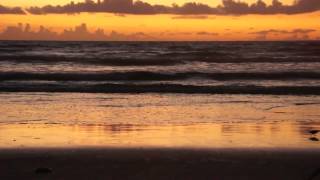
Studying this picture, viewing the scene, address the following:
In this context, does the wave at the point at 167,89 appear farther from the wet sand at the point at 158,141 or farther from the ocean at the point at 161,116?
the wet sand at the point at 158,141

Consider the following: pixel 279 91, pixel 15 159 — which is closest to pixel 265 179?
pixel 15 159

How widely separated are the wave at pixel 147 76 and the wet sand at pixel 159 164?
2022 centimetres

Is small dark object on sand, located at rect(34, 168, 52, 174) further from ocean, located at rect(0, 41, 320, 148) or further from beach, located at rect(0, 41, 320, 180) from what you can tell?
ocean, located at rect(0, 41, 320, 148)

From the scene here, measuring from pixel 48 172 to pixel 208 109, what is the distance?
316 inches

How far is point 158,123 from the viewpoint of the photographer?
1218 centimetres

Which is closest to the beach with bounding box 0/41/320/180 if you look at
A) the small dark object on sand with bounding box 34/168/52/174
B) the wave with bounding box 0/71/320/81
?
the small dark object on sand with bounding box 34/168/52/174

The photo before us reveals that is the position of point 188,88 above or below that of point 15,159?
below

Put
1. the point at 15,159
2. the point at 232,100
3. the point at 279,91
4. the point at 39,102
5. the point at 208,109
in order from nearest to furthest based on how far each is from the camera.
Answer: the point at 15,159 < the point at 208,109 < the point at 39,102 < the point at 232,100 < the point at 279,91

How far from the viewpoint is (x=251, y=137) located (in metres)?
10.4

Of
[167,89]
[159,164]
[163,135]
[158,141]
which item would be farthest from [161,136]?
[167,89]

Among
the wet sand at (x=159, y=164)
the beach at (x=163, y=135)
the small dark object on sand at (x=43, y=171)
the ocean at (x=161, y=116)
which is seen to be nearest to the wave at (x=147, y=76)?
the ocean at (x=161, y=116)

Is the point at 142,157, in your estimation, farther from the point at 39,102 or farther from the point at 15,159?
the point at 39,102

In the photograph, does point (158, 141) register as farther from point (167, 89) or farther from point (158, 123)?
point (167, 89)

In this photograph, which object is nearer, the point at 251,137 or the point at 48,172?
the point at 48,172
